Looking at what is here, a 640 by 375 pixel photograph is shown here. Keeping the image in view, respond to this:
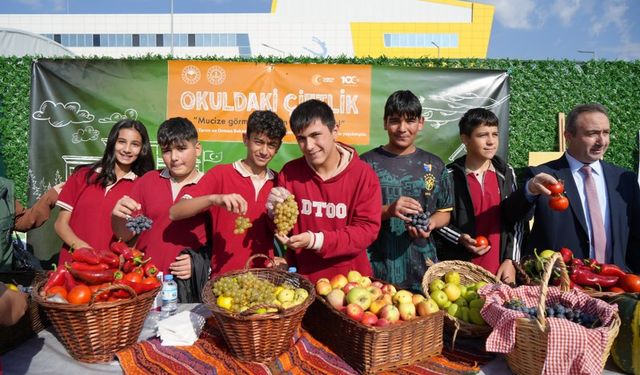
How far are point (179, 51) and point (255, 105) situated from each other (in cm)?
4668

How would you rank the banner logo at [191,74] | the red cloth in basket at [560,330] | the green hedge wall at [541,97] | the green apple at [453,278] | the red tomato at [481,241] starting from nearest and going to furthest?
the red cloth in basket at [560,330], the green apple at [453,278], the red tomato at [481,241], the banner logo at [191,74], the green hedge wall at [541,97]

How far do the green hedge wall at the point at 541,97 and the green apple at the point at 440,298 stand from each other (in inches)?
182

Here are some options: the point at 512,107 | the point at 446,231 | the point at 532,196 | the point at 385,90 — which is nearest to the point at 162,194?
the point at 446,231

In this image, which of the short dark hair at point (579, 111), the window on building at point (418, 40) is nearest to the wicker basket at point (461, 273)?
the short dark hair at point (579, 111)

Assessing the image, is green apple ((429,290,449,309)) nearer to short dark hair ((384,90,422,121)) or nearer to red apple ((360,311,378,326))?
red apple ((360,311,378,326))

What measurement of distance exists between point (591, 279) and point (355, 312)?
153cm

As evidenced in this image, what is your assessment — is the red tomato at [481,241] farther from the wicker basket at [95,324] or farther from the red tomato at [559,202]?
the wicker basket at [95,324]

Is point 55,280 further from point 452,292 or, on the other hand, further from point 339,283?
point 452,292

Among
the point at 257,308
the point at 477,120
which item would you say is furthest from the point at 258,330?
the point at 477,120

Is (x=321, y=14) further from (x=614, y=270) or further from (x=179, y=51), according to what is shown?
(x=614, y=270)

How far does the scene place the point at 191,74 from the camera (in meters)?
5.71

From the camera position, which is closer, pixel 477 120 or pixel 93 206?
pixel 93 206

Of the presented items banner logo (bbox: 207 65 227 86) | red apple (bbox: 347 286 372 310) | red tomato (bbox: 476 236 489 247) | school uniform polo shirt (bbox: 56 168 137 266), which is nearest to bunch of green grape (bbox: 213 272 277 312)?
red apple (bbox: 347 286 372 310)

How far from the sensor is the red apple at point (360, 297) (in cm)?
211
